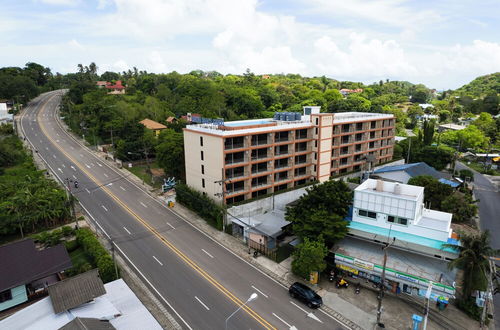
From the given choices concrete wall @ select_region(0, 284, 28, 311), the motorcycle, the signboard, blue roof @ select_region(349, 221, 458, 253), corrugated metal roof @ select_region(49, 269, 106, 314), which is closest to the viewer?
corrugated metal roof @ select_region(49, 269, 106, 314)

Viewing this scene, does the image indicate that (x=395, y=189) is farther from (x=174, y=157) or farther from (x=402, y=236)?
(x=174, y=157)

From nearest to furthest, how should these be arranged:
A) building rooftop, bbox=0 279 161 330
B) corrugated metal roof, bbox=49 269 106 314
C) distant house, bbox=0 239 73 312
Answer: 1. building rooftop, bbox=0 279 161 330
2. corrugated metal roof, bbox=49 269 106 314
3. distant house, bbox=0 239 73 312

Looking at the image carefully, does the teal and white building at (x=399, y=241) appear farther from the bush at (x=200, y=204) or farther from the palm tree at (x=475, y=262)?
the bush at (x=200, y=204)

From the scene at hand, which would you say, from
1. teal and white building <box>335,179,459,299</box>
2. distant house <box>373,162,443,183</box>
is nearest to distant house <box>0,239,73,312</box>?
teal and white building <box>335,179,459,299</box>

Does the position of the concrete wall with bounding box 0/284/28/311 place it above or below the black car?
above

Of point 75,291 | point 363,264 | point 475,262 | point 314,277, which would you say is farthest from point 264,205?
point 75,291

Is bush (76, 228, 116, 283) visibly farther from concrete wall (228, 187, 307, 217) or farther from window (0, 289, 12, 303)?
concrete wall (228, 187, 307, 217)

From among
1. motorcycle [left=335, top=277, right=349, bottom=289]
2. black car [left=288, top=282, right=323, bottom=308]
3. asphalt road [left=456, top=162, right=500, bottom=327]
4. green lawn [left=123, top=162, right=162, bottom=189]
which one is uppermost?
green lawn [left=123, top=162, right=162, bottom=189]
